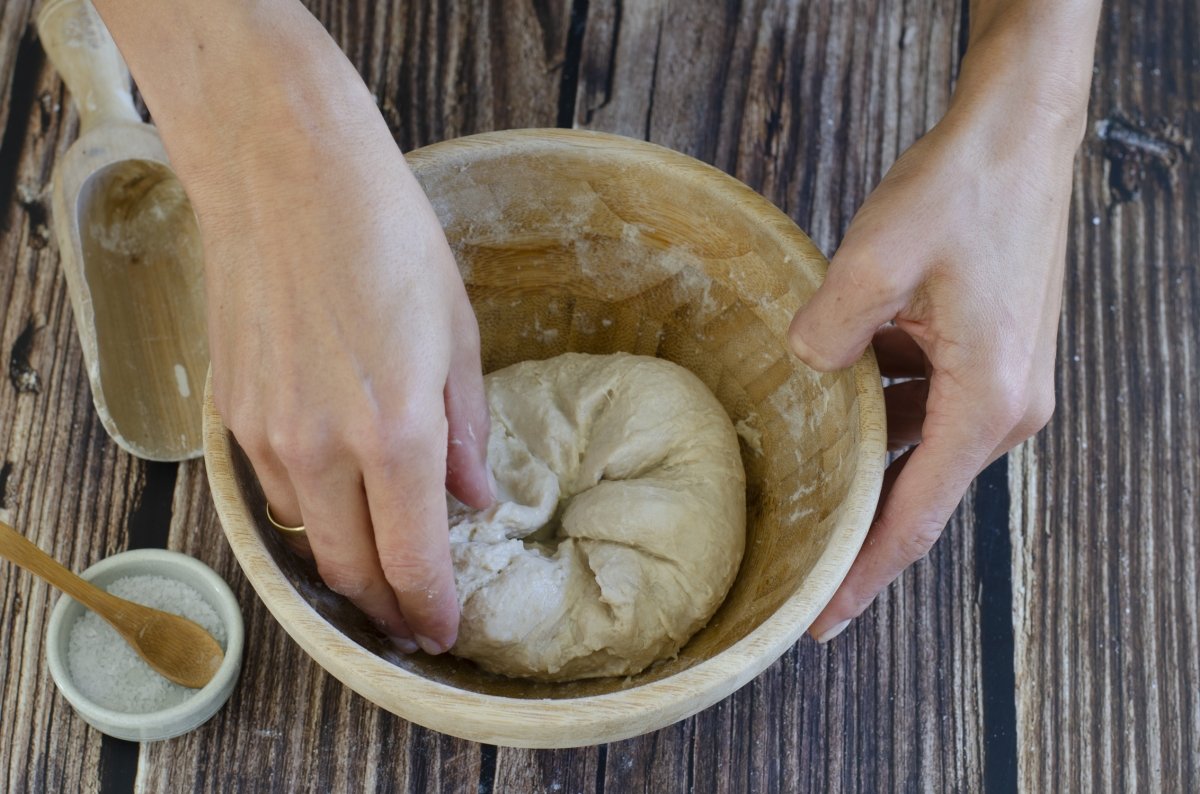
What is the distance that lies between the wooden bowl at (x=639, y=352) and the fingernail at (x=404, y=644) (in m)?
0.01

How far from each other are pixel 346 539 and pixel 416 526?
0.06 metres

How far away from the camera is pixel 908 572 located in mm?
1136

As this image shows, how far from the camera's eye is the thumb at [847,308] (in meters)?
0.79

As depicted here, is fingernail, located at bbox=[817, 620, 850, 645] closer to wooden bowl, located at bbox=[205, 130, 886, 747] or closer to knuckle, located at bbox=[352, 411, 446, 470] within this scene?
wooden bowl, located at bbox=[205, 130, 886, 747]

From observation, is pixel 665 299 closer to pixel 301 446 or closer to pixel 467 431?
pixel 467 431

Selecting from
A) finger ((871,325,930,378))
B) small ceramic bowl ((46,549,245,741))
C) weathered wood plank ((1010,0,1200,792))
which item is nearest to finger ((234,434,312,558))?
small ceramic bowl ((46,549,245,741))

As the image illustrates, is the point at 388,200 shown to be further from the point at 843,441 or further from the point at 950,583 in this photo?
the point at 950,583

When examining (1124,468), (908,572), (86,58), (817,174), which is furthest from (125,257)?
(1124,468)

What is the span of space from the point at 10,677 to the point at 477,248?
25.1 inches

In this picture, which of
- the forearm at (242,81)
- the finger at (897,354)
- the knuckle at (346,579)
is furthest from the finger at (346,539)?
the finger at (897,354)

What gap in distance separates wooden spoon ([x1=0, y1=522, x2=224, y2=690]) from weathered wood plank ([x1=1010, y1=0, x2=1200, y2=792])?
832mm

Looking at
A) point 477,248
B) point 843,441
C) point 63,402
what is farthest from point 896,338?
point 63,402

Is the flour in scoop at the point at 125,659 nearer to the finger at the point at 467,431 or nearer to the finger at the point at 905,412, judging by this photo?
the finger at the point at 467,431

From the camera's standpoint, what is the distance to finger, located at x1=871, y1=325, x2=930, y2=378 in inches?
41.0
